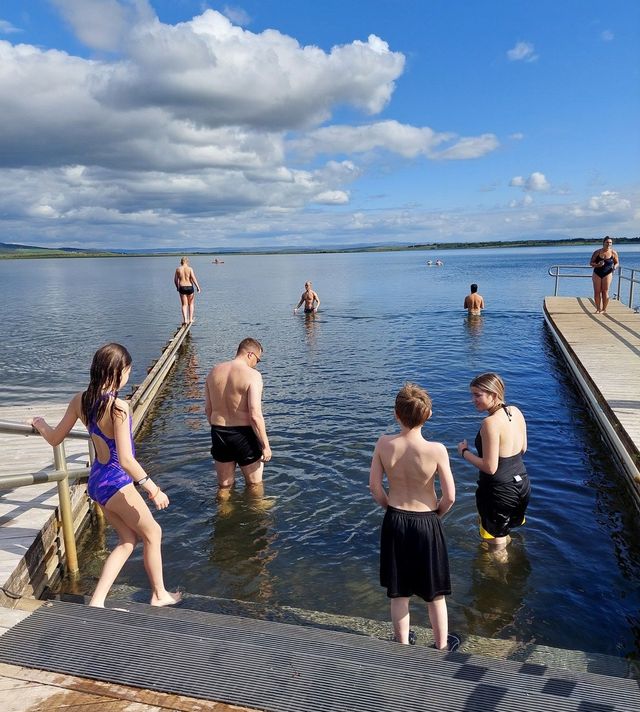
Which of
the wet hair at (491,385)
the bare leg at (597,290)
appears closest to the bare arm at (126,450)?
the wet hair at (491,385)

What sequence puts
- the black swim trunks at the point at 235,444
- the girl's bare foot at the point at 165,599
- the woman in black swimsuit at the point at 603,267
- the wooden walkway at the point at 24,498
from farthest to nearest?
1. the woman in black swimsuit at the point at 603,267
2. the black swim trunks at the point at 235,444
3. the wooden walkway at the point at 24,498
4. the girl's bare foot at the point at 165,599

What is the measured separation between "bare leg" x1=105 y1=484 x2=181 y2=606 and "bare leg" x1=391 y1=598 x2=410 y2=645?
1.85 m

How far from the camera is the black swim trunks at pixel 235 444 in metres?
6.64

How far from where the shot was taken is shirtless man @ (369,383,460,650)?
12.3 ft

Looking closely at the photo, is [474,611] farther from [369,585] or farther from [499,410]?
[499,410]

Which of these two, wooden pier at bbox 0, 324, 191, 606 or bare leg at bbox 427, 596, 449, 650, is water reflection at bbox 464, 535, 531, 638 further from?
wooden pier at bbox 0, 324, 191, 606

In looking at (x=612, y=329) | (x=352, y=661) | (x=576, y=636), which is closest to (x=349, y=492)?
(x=576, y=636)

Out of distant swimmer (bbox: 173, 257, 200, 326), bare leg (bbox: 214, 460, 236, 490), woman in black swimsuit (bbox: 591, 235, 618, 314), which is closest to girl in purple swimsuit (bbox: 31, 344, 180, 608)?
bare leg (bbox: 214, 460, 236, 490)

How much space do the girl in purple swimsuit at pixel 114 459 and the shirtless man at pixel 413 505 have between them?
5.27ft

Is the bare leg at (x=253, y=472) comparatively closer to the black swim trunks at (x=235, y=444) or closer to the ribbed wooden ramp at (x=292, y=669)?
the black swim trunks at (x=235, y=444)

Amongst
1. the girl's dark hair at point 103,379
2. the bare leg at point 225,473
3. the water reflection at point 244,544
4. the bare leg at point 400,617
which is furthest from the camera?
the bare leg at point 225,473

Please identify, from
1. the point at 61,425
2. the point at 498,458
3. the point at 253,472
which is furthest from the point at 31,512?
the point at 498,458

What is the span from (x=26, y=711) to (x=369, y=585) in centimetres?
331

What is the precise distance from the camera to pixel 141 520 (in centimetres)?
421
